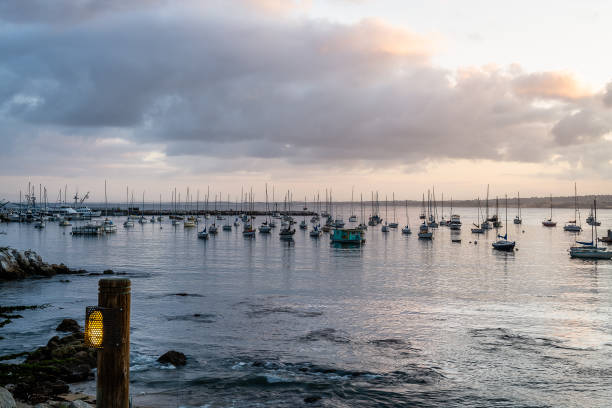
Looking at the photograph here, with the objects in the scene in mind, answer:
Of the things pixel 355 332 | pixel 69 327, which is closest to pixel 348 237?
pixel 355 332

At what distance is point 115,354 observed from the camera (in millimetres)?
5660

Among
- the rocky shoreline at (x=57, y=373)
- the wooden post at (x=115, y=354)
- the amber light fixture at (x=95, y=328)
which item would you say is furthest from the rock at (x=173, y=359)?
the amber light fixture at (x=95, y=328)

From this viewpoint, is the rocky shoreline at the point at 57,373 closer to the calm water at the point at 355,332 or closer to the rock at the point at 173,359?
the calm water at the point at 355,332

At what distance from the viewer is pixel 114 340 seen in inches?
221

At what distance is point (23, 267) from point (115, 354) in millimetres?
54954

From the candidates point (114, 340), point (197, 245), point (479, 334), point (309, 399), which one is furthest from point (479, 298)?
point (197, 245)

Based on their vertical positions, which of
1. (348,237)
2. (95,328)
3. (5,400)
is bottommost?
(348,237)

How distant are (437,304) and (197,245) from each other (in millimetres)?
64859

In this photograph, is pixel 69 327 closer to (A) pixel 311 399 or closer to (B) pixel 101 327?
(A) pixel 311 399

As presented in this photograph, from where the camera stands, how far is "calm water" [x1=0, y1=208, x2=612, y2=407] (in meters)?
19.2

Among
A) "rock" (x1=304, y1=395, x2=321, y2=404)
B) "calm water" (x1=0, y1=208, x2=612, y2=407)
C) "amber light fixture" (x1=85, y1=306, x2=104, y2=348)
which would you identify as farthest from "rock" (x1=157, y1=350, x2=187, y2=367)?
"amber light fixture" (x1=85, y1=306, x2=104, y2=348)

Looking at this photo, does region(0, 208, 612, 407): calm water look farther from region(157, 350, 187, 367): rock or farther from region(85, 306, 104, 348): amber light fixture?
region(85, 306, 104, 348): amber light fixture

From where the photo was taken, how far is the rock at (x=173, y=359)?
72.6 feet

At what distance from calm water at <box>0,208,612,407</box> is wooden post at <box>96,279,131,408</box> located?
13.0m
